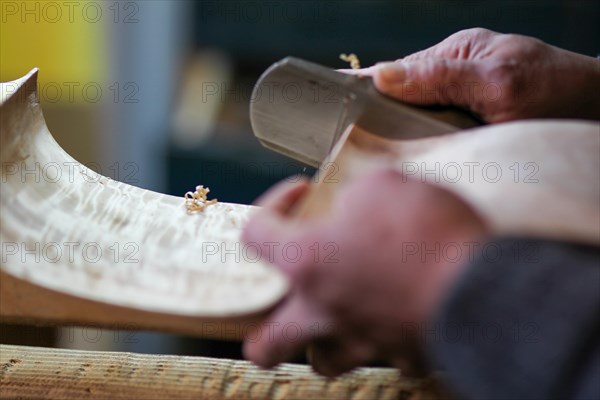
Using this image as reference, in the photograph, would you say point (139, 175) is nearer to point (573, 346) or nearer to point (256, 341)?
point (256, 341)

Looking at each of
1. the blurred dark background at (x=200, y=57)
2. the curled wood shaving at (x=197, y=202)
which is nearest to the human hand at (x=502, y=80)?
the curled wood shaving at (x=197, y=202)

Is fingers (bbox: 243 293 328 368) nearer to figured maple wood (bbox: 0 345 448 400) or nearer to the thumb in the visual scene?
figured maple wood (bbox: 0 345 448 400)

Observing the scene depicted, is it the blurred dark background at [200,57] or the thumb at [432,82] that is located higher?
the thumb at [432,82]

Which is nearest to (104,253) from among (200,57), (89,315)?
(89,315)

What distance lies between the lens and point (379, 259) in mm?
438

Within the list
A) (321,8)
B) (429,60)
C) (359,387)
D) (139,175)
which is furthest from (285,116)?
(139,175)

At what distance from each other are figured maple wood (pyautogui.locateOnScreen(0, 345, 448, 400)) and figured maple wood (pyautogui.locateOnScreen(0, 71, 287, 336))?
0.27ft

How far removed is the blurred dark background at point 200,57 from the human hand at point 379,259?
3.92 ft

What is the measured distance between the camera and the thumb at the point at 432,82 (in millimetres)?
615

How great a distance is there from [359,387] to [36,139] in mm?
332

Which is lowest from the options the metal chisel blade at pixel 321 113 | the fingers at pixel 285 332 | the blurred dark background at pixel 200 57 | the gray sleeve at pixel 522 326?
the blurred dark background at pixel 200 57

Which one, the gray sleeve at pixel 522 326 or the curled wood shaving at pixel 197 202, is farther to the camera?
the curled wood shaving at pixel 197 202

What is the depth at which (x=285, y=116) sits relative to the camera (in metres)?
0.65

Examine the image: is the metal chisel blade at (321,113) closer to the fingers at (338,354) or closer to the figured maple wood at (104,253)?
the figured maple wood at (104,253)
